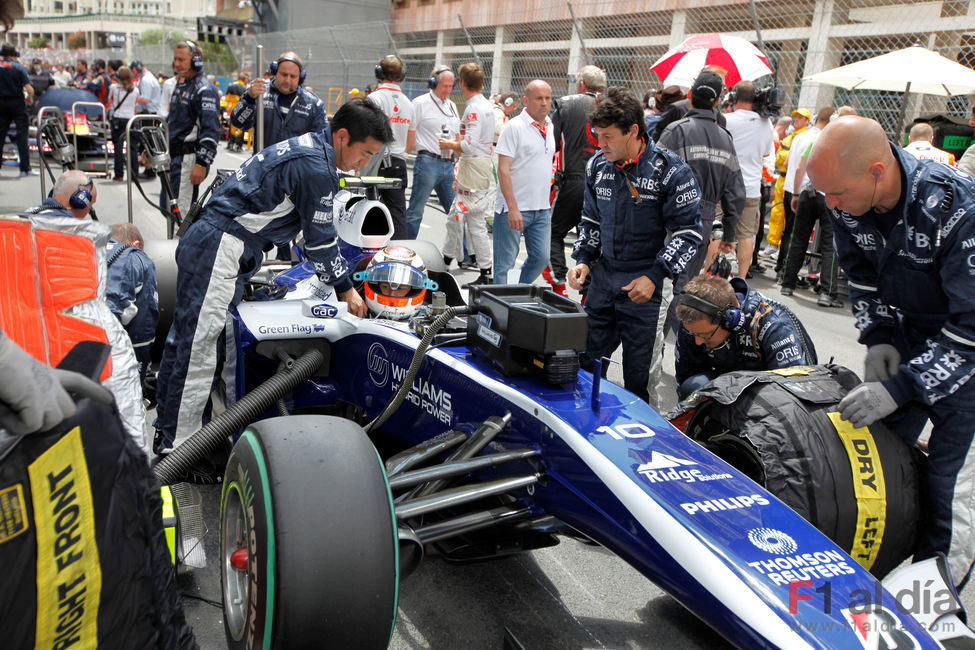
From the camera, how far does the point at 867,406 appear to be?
2.64 meters

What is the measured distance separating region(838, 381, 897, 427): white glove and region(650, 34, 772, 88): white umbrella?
19.1 feet

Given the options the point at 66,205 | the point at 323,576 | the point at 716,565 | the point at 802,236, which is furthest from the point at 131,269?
the point at 802,236

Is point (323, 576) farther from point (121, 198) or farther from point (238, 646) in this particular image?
point (121, 198)

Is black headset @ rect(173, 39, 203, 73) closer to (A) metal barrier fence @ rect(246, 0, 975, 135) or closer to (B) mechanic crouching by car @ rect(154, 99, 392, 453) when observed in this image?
(B) mechanic crouching by car @ rect(154, 99, 392, 453)

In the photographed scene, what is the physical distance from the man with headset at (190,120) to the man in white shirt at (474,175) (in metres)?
2.26

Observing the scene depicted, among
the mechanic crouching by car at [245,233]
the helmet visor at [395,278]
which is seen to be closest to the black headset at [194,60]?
the mechanic crouching by car at [245,233]

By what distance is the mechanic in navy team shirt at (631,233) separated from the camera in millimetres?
3576

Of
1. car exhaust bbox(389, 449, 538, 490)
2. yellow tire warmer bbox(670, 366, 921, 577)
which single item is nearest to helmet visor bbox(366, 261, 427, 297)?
car exhaust bbox(389, 449, 538, 490)

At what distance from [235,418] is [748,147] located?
18.5ft

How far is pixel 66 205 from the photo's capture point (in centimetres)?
542

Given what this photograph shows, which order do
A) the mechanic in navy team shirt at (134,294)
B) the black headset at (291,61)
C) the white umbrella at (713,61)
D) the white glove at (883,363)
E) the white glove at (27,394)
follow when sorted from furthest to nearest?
the white umbrella at (713,61)
the black headset at (291,61)
the mechanic in navy team shirt at (134,294)
the white glove at (883,363)
the white glove at (27,394)

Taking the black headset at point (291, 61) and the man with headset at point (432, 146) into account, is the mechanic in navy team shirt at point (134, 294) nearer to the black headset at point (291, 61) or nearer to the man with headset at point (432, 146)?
the black headset at point (291, 61)

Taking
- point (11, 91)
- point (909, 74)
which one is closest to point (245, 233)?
point (909, 74)

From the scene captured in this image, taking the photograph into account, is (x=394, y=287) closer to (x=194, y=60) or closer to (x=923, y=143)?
(x=194, y=60)
